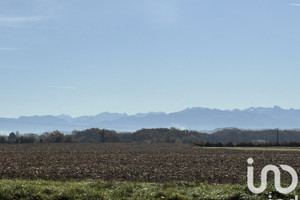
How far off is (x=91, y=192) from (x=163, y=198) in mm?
2973

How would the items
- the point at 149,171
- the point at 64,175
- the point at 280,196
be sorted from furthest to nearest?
the point at 149,171 < the point at 64,175 < the point at 280,196

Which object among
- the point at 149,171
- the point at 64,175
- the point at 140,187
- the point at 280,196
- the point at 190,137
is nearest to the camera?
the point at 280,196

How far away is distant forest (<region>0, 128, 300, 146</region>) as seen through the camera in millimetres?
117625

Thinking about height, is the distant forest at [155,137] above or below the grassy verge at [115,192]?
above

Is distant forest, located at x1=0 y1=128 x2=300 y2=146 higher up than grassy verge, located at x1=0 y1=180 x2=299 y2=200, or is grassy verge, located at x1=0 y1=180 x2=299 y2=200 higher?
distant forest, located at x1=0 y1=128 x2=300 y2=146

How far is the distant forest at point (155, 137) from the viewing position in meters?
118

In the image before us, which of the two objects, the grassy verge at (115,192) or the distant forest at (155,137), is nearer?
the grassy verge at (115,192)

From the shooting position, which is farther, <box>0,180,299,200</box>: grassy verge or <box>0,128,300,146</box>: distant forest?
<box>0,128,300,146</box>: distant forest

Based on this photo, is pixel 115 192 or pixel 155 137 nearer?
pixel 115 192

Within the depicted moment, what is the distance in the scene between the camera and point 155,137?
15662 cm

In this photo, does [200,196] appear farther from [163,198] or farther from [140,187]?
[140,187]

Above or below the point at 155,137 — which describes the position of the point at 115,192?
below

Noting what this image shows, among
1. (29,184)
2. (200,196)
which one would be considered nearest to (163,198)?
(200,196)

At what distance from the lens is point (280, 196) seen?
17156 mm
